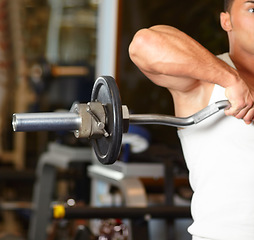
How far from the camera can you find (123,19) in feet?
9.57

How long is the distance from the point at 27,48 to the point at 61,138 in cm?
238

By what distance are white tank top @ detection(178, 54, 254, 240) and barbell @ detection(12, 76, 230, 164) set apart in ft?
0.34

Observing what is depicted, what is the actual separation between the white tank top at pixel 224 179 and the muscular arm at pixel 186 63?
0.07 m

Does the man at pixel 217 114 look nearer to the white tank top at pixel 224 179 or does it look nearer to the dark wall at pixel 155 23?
the white tank top at pixel 224 179

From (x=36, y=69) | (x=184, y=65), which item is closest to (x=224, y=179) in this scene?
(x=184, y=65)

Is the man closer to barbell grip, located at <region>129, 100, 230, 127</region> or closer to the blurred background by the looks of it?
barbell grip, located at <region>129, 100, 230, 127</region>

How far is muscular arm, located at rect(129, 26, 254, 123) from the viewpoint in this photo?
108 centimetres

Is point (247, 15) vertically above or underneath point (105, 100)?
above

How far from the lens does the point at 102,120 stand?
1.01 metres

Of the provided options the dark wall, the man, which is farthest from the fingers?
the dark wall

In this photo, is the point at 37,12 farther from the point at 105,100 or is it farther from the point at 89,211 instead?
the point at 105,100

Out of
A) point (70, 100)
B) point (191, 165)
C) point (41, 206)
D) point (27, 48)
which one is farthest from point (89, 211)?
point (27, 48)

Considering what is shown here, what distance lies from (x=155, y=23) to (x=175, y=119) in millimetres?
1936

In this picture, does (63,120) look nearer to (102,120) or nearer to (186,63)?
(102,120)
